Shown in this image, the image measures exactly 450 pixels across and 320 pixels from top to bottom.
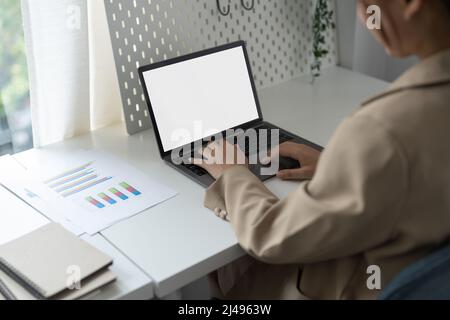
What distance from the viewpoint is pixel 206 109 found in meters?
1.46

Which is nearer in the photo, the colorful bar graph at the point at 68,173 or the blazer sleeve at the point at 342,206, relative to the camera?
the blazer sleeve at the point at 342,206

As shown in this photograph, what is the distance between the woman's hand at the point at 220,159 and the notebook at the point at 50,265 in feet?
1.01

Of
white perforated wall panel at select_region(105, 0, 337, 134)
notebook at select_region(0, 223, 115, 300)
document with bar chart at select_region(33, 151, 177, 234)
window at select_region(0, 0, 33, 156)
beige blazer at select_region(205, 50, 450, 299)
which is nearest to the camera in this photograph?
beige blazer at select_region(205, 50, 450, 299)

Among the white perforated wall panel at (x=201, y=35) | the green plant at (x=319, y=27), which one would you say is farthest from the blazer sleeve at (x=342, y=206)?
the green plant at (x=319, y=27)

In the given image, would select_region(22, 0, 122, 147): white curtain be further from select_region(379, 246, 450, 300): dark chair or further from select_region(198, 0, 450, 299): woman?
select_region(379, 246, 450, 300): dark chair

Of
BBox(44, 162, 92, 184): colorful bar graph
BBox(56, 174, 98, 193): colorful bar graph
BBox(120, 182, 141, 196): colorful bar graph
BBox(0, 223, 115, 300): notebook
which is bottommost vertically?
BBox(0, 223, 115, 300): notebook

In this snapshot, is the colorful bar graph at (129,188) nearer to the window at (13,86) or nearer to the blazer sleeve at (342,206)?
the blazer sleeve at (342,206)

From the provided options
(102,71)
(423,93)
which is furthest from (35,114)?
(423,93)

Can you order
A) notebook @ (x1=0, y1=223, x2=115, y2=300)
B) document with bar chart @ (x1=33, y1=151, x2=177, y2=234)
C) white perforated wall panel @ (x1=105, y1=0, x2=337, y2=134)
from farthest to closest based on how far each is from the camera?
white perforated wall panel @ (x1=105, y1=0, x2=337, y2=134), document with bar chart @ (x1=33, y1=151, x2=177, y2=234), notebook @ (x1=0, y1=223, x2=115, y2=300)

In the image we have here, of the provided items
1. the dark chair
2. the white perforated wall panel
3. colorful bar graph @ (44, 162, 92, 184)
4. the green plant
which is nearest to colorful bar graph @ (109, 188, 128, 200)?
colorful bar graph @ (44, 162, 92, 184)

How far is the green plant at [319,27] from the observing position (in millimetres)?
1783

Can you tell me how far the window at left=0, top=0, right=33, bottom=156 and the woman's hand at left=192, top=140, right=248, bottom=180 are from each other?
646mm

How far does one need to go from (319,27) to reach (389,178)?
1.03m

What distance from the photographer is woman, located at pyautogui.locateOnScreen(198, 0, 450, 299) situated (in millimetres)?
857
